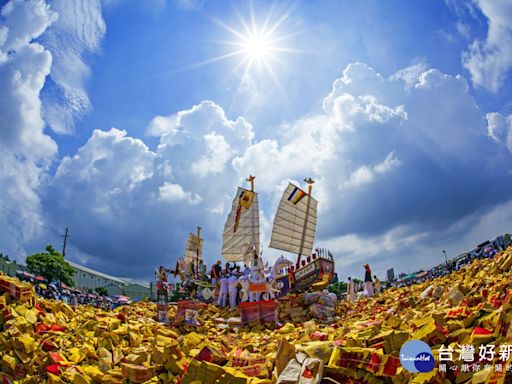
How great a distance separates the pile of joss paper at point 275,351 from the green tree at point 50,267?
34.4m

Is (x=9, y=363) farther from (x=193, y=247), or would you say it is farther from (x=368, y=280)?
(x=193, y=247)

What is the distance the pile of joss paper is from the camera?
189 inches

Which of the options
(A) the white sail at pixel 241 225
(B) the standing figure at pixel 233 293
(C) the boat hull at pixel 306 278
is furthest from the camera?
(A) the white sail at pixel 241 225

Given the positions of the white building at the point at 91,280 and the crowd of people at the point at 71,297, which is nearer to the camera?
the crowd of people at the point at 71,297

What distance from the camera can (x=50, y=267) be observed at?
42.2 m

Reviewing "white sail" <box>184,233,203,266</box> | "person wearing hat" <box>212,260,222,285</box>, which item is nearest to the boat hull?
"person wearing hat" <box>212,260,222,285</box>

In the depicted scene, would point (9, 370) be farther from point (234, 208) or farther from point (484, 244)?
point (234, 208)

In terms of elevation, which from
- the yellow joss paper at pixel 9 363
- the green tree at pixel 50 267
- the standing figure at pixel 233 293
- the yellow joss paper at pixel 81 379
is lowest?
the yellow joss paper at pixel 81 379

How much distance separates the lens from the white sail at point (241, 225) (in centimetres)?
3738

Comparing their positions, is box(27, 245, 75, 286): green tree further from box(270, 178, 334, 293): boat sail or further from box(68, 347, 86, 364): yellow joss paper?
box(68, 347, 86, 364): yellow joss paper

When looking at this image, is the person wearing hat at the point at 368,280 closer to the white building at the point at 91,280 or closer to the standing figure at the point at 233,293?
the standing figure at the point at 233,293

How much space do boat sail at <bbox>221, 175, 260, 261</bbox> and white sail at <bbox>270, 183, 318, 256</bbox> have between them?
2.37 meters

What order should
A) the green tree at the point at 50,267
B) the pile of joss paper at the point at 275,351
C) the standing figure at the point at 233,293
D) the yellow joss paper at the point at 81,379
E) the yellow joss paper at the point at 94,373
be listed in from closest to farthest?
the pile of joss paper at the point at 275,351 → the yellow joss paper at the point at 81,379 → the yellow joss paper at the point at 94,373 → the standing figure at the point at 233,293 → the green tree at the point at 50,267

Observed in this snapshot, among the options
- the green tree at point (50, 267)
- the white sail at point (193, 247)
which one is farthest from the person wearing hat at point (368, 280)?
the green tree at point (50, 267)
